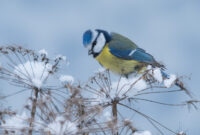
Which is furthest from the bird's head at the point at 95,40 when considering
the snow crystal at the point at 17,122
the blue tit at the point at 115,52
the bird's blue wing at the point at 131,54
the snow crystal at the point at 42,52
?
the snow crystal at the point at 17,122

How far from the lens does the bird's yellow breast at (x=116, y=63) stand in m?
3.90

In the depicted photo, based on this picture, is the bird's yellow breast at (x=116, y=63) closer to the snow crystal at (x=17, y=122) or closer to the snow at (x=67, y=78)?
the snow at (x=67, y=78)

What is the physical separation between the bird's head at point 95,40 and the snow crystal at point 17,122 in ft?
5.83

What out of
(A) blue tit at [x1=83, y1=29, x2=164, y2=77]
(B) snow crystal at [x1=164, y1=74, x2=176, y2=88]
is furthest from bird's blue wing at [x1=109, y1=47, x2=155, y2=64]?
(B) snow crystal at [x1=164, y1=74, x2=176, y2=88]

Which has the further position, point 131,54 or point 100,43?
point 100,43

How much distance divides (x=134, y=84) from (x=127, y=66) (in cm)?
159

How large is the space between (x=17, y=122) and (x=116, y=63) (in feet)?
7.65

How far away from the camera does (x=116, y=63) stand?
4219 mm

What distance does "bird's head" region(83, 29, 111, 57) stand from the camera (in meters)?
3.70

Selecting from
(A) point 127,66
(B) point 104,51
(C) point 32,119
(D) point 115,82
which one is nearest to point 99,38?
(B) point 104,51

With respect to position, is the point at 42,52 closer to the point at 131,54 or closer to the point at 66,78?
the point at 66,78

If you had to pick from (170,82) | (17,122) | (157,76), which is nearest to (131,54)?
(157,76)

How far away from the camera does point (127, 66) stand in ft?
13.4

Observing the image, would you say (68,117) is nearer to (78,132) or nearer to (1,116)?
(78,132)
